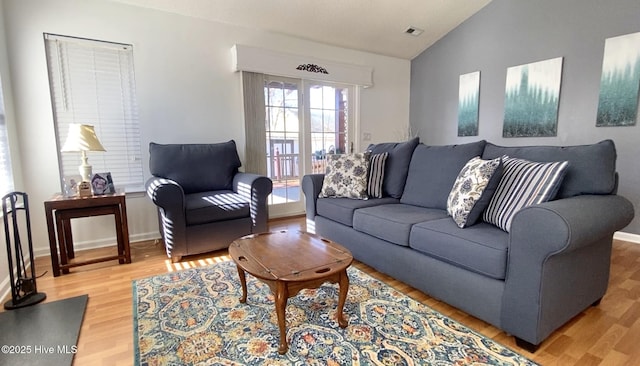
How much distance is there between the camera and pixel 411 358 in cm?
140

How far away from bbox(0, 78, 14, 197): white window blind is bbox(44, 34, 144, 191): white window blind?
389mm

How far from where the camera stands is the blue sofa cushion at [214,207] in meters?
2.57

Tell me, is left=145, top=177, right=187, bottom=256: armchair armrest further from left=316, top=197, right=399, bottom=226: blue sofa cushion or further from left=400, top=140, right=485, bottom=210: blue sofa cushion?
left=400, top=140, right=485, bottom=210: blue sofa cushion

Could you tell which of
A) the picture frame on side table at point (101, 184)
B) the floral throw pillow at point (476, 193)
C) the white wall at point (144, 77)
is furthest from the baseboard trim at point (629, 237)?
the picture frame on side table at point (101, 184)

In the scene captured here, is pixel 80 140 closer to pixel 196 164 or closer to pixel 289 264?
pixel 196 164

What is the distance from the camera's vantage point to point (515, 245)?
1419mm

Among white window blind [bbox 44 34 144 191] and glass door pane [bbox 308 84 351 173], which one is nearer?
white window blind [bbox 44 34 144 191]

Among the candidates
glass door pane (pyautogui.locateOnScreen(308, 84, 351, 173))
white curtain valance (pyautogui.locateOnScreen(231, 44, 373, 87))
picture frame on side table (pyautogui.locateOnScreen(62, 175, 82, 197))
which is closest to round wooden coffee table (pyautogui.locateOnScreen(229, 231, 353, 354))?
picture frame on side table (pyautogui.locateOnScreen(62, 175, 82, 197))

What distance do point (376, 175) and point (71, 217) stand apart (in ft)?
8.24

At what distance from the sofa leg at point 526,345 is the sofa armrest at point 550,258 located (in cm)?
5

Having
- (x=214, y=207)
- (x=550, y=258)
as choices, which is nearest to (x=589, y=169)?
(x=550, y=258)

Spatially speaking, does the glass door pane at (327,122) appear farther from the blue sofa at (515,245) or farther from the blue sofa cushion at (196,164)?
the blue sofa at (515,245)

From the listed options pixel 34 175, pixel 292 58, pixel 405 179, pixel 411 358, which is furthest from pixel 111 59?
pixel 411 358

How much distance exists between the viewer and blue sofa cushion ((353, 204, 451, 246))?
2016mm
